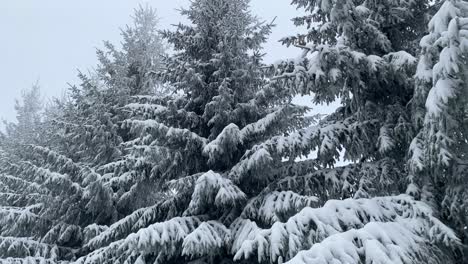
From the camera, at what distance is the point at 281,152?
24.4ft

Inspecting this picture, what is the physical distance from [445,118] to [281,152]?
9.93 ft

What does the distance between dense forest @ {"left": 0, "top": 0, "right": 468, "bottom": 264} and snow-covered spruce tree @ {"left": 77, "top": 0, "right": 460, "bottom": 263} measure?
29 mm

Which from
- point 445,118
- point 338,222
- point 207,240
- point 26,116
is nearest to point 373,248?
point 338,222

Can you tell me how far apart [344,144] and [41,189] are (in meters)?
9.51

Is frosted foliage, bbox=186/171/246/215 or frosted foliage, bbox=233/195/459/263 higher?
frosted foliage, bbox=186/171/246/215

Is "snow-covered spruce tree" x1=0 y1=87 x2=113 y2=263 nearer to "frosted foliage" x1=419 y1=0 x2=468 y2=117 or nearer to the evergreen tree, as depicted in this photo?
"frosted foliage" x1=419 y1=0 x2=468 y2=117

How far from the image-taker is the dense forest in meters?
5.09

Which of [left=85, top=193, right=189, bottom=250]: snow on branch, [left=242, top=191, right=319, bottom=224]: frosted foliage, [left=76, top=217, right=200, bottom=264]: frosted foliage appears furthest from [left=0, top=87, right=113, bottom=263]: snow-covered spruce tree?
[left=242, top=191, right=319, bottom=224]: frosted foliage

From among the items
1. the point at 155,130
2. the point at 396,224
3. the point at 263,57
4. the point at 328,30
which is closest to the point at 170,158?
the point at 155,130

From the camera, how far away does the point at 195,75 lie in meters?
9.66

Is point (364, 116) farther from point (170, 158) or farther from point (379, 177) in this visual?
point (170, 158)

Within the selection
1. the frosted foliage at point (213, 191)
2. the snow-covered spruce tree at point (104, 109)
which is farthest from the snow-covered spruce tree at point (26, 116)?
the frosted foliage at point (213, 191)

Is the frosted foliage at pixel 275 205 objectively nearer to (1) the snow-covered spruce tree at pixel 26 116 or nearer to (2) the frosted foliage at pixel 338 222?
(2) the frosted foliage at pixel 338 222

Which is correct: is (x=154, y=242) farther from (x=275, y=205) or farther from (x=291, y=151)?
(x=291, y=151)
